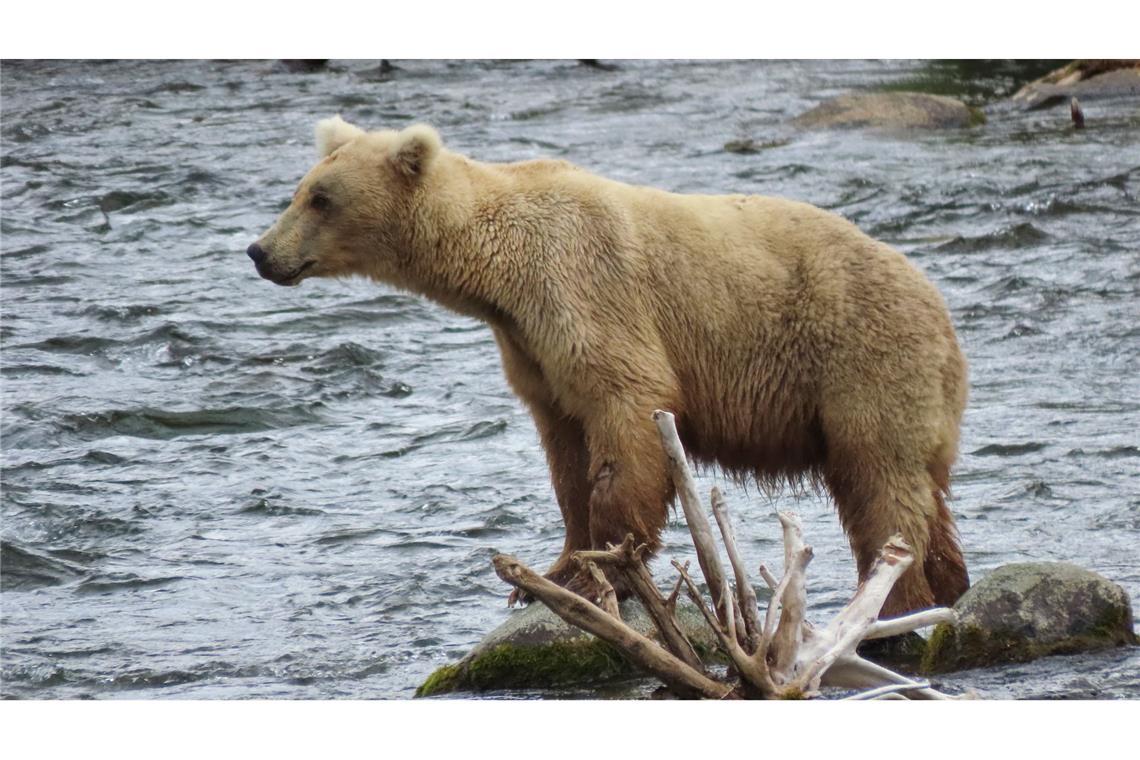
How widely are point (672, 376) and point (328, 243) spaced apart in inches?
58.4

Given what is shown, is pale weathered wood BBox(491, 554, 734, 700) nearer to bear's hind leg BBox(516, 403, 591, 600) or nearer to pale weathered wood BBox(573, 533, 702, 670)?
pale weathered wood BBox(573, 533, 702, 670)

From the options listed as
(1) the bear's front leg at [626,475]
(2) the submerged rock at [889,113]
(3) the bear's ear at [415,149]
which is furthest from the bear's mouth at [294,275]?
(2) the submerged rock at [889,113]

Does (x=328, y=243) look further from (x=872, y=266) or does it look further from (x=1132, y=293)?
(x=1132, y=293)

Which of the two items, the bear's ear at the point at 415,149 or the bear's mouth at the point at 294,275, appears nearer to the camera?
the bear's ear at the point at 415,149

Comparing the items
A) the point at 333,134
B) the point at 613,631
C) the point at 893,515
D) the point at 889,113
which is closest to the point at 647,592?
the point at 613,631

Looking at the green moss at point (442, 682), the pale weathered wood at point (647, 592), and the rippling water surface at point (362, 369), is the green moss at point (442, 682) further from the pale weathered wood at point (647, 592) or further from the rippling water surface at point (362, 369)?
the pale weathered wood at point (647, 592)

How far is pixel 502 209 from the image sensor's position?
269 inches

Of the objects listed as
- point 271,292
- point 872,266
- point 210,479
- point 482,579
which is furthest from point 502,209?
point 271,292

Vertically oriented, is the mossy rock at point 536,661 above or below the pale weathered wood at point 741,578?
below

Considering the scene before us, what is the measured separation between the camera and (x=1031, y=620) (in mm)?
6555

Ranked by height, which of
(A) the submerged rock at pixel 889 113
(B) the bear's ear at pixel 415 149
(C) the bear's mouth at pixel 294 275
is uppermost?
(B) the bear's ear at pixel 415 149

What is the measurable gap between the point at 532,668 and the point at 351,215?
6.37 ft

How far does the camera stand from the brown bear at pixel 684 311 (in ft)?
22.0

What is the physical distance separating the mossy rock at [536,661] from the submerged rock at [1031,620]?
0.97m
